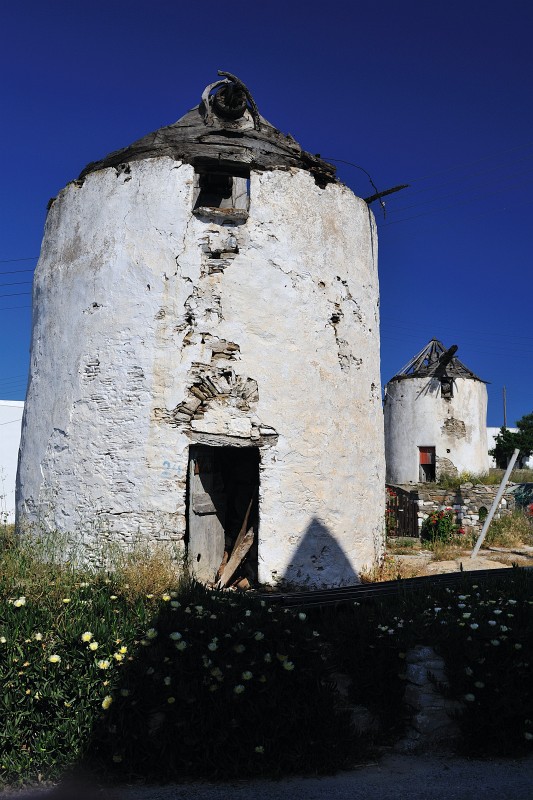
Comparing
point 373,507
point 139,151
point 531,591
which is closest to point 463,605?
point 531,591

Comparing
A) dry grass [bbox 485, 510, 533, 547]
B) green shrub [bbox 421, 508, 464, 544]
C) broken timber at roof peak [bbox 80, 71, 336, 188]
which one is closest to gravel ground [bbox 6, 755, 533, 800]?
broken timber at roof peak [bbox 80, 71, 336, 188]

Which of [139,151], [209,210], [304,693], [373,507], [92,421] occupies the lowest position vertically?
[304,693]

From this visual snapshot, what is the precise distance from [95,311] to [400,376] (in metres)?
17.1

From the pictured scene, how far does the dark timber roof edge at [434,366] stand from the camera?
22.4 metres

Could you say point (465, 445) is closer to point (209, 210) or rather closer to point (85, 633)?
point (209, 210)

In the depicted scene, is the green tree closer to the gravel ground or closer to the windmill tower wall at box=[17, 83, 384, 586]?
the windmill tower wall at box=[17, 83, 384, 586]

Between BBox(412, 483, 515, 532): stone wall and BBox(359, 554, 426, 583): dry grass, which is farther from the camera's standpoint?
BBox(412, 483, 515, 532): stone wall

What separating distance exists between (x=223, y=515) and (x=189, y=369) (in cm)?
218

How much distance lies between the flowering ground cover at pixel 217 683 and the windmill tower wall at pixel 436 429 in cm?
1746

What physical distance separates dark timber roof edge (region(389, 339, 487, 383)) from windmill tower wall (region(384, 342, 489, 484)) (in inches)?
5.2

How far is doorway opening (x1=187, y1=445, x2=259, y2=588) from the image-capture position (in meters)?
7.38

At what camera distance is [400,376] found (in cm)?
2317

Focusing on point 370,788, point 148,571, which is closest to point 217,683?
point 370,788

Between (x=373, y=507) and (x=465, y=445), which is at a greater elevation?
(x=465, y=445)
